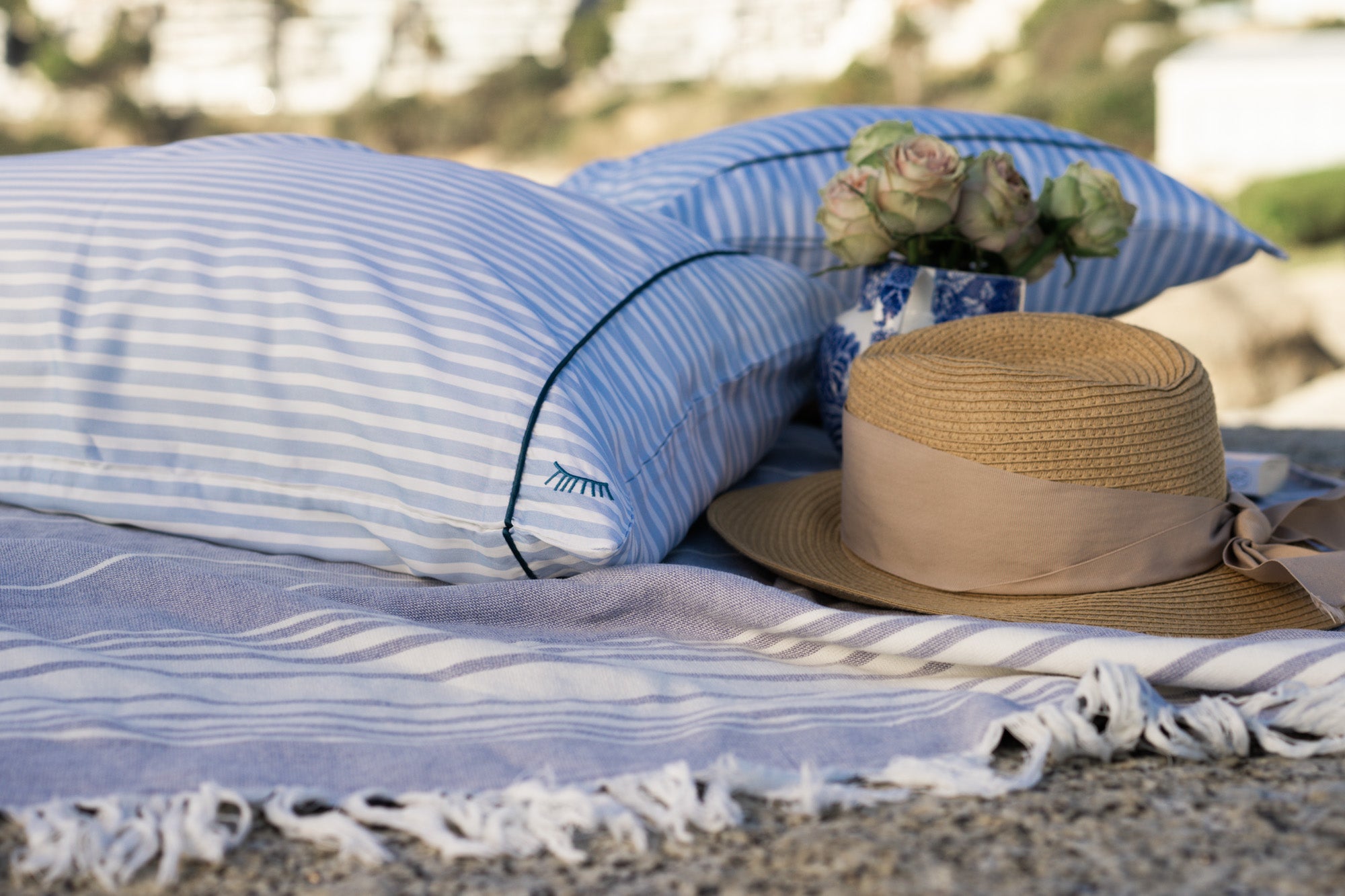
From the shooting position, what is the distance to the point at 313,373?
3.16 feet

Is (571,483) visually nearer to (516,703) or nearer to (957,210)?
(516,703)

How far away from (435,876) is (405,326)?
484 mm

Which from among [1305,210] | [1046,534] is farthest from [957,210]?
[1305,210]

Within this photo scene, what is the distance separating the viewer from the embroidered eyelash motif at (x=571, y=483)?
88 cm

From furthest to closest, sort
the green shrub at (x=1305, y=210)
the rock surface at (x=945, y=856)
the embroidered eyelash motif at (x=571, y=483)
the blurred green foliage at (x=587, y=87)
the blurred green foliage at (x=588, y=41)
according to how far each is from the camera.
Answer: the blurred green foliage at (x=588, y=41) → the blurred green foliage at (x=587, y=87) → the green shrub at (x=1305, y=210) → the embroidered eyelash motif at (x=571, y=483) → the rock surface at (x=945, y=856)

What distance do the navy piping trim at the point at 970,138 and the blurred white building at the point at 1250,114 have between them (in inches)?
510

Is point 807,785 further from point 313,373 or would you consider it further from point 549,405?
point 313,373

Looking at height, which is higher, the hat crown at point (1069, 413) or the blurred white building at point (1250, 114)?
the hat crown at point (1069, 413)

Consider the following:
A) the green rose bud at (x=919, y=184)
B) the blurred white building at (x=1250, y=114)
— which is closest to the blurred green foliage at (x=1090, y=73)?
the blurred white building at (x=1250, y=114)

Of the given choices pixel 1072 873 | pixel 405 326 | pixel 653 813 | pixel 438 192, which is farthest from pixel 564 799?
pixel 438 192

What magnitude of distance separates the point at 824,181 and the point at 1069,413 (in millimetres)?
780

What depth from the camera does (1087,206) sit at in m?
1.29

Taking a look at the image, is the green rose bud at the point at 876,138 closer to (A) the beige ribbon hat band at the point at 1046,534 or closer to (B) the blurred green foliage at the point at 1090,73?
(A) the beige ribbon hat band at the point at 1046,534

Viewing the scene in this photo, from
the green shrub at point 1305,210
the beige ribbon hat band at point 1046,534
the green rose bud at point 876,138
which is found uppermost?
the green rose bud at point 876,138
